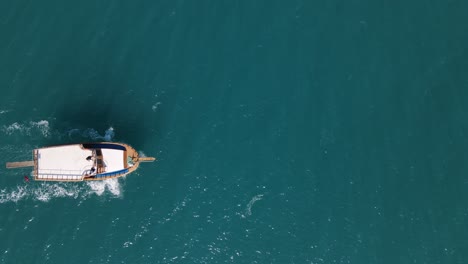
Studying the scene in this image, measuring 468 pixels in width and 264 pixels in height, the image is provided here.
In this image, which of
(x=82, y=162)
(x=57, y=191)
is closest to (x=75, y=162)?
(x=82, y=162)

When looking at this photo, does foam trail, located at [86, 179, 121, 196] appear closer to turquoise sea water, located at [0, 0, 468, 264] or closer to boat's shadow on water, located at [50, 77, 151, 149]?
turquoise sea water, located at [0, 0, 468, 264]

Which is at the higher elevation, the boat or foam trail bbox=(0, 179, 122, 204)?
the boat

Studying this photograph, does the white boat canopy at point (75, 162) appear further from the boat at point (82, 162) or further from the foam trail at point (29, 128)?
the foam trail at point (29, 128)

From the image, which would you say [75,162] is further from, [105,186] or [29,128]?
[29,128]

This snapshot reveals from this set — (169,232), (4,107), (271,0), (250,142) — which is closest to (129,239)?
(169,232)

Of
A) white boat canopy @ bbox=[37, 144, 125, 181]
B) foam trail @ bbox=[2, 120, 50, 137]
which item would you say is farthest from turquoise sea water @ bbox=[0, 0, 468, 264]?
white boat canopy @ bbox=[37, 144, 125, 181]

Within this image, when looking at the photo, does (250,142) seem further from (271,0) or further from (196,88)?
(271,0)
